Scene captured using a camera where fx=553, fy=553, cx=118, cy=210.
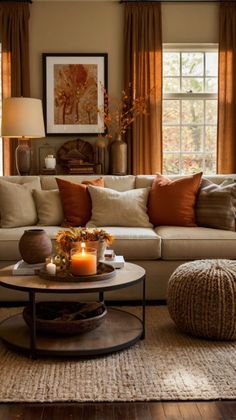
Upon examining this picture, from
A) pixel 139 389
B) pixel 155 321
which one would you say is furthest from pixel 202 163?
pixel 139 389

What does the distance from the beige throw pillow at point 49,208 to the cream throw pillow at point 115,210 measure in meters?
0.27

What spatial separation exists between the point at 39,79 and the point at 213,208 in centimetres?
243

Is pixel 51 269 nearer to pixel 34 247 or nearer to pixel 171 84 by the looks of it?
pixel 34 247

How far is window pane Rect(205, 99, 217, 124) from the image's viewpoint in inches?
227

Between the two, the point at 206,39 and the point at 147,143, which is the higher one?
the point at 206,39

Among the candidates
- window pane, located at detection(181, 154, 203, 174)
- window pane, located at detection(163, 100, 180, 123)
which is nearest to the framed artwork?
window pane, located at detection(163, 100, 180, 123)

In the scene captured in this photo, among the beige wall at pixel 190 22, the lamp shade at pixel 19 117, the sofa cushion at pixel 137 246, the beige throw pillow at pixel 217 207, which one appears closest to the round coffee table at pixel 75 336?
the sofa cushion at pixel 137 246

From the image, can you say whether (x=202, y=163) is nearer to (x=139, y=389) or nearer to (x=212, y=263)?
(x=212, y=263)

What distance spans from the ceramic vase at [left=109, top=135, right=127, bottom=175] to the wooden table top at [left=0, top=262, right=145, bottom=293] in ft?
8.07

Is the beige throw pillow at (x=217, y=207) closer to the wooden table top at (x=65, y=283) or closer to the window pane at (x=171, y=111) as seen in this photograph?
the wooden table top at (x=65, y=283)

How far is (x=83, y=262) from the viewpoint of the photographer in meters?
2.86

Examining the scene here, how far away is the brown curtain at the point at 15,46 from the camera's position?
5.44 metres

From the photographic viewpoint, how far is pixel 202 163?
5824 mm

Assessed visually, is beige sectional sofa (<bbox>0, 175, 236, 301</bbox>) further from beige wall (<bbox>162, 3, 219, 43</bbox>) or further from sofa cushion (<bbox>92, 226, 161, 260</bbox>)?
beige wall (<bbox>162, 3, 219, 43</bbox>)
